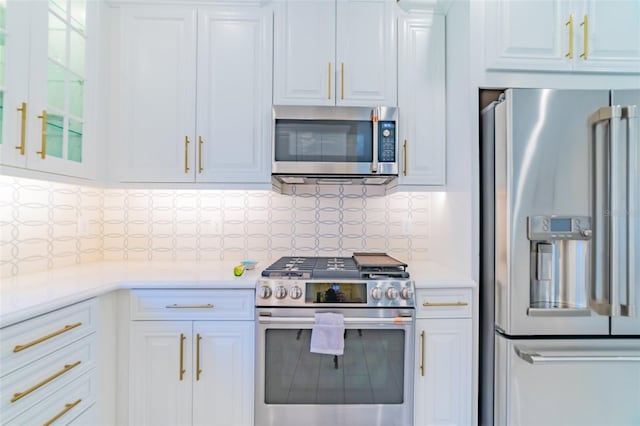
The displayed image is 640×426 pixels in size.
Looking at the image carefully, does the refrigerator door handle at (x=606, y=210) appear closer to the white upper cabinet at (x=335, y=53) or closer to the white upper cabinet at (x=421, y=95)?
the white upper cabinet at (x=421, y=95)

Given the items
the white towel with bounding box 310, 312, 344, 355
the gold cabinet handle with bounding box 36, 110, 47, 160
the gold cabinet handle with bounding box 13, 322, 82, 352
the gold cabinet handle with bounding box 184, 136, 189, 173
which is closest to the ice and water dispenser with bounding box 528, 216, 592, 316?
the white towel with bounding box 310, 312, 344, 355

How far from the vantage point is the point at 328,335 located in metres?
1.58

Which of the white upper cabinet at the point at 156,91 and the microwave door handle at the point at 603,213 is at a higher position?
the white upper cabinet at the point at 156,91

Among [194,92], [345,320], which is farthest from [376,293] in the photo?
[194,92]

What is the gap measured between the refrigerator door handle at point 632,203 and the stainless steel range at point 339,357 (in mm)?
952

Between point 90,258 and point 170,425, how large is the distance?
3.93ft

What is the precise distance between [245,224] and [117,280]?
Answer: 2.84ft

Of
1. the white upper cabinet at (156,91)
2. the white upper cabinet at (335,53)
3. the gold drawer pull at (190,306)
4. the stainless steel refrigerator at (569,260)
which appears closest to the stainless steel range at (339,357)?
the gold drawer pull at (190,306)

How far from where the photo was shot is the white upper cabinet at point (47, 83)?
4.22 ft

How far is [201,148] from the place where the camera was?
75.8 inches

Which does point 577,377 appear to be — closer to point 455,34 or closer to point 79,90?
point 455,34

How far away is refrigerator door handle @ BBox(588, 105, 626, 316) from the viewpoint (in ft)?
4.66

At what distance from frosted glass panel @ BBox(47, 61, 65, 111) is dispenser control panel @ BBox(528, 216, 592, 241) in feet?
7.55

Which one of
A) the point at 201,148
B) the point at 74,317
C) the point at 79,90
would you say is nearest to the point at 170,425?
the point at 74,317
